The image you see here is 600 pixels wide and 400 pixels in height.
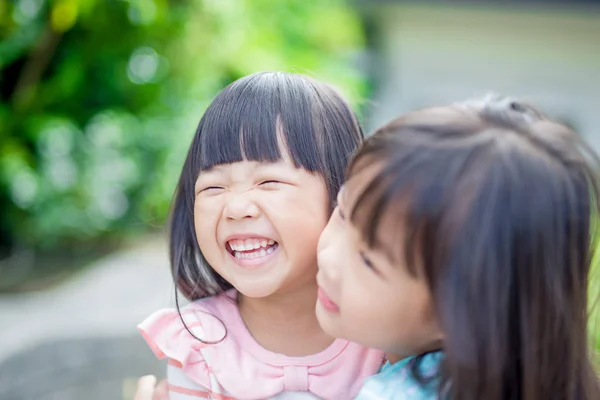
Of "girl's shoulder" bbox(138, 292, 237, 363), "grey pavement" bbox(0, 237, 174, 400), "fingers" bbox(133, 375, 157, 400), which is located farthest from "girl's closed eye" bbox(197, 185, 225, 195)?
"grey pavement" bbox(0, 237, 174, 400)

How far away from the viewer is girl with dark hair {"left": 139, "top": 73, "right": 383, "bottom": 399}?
149 cm

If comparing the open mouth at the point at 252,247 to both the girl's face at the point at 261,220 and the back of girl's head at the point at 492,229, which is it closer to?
the girl's face at the point at 261,220

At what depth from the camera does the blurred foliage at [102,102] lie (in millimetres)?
5152

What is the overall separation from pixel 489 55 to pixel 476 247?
8051mm

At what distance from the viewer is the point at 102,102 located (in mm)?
5691

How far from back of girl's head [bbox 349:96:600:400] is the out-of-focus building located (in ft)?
23.4

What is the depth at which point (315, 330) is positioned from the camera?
166cm

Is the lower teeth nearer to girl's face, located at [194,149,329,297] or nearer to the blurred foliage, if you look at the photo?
girl's face, located at [194,149,329,297]

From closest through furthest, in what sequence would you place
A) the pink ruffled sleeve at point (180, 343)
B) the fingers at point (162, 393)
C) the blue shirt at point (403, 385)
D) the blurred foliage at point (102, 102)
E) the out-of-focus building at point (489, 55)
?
1. the blue shirt at point (403, 385)
2. the pink ruffled sleeve at point (180, 343)
3. the fingers at point (162, 393)
4. the blurred foliage at point (102, 102)
5. the out-of-focus building at point (489, 55)

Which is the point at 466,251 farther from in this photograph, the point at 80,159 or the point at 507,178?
the point at 80,159

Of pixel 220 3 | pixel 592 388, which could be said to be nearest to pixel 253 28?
pixel 220 3

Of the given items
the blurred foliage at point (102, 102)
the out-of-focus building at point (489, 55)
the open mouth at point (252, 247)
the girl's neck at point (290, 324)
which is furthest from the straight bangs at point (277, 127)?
the out-of-focus building at point (489, 55)

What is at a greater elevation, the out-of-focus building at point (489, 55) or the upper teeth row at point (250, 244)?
the upper teeth row at point (250, 244)

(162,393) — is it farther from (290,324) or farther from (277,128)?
(277,128)
